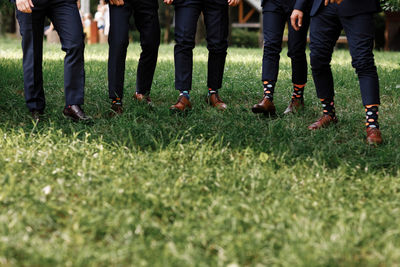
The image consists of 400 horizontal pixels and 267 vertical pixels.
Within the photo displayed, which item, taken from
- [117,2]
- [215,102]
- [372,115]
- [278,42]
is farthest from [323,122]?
[117,2]

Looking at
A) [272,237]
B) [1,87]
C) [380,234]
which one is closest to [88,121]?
[1,87]

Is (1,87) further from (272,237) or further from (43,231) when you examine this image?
(272,237)

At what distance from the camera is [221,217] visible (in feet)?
7.79

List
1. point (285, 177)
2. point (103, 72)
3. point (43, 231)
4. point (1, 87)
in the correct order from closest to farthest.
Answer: point (43, 231), point (285, 177), point (1, 87), point (103, 72)

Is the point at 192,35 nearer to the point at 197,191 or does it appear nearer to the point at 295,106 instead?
the point at 295,106

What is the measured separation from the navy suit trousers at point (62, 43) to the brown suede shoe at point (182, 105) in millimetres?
819

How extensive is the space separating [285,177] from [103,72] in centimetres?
426

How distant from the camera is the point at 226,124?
12.9 feet

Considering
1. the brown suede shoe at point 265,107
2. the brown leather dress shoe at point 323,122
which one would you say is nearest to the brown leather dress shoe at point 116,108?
the brown suede shoe at point 265,107

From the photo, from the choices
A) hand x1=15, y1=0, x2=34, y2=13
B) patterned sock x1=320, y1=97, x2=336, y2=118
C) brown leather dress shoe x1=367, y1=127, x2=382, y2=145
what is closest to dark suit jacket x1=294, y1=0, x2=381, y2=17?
patterned sock x1=320, y1=97, x2=336, y2=118

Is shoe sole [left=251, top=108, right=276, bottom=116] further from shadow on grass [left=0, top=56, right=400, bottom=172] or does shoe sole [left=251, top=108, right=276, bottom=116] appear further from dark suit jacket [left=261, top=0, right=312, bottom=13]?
dark suit jacket [left=261, top=0, right=312, bottom=13]

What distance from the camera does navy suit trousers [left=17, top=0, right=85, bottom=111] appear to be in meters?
3.95

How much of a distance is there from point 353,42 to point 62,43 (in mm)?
2379

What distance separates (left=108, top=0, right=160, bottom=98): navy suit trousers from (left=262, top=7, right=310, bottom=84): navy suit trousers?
1.04 m
